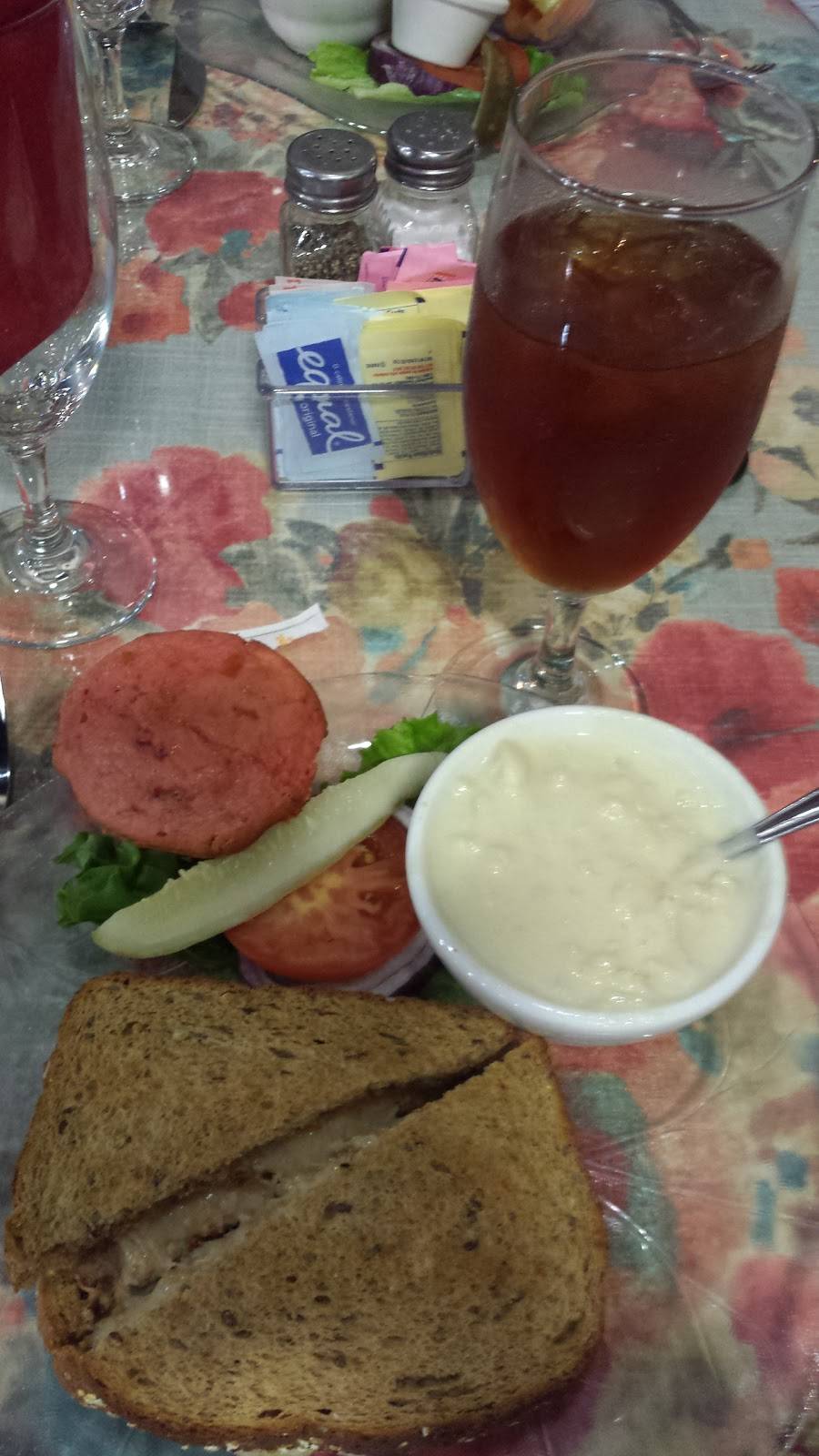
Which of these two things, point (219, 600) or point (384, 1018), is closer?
point (384, 1018)

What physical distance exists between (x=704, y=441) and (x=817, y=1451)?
690 millimetres

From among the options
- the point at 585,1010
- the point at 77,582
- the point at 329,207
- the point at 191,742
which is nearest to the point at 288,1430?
the point at 585,1010

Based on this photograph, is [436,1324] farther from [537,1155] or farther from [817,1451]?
[817,1451]

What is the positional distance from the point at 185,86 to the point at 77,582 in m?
1.12

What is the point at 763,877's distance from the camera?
862mm

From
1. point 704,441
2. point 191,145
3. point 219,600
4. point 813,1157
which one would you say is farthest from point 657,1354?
point 191,145

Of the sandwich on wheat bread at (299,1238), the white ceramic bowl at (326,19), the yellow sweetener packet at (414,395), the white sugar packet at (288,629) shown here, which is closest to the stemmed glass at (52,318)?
the white sugar packet at (288,629)

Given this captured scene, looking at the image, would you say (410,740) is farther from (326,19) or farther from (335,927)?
(326,19)

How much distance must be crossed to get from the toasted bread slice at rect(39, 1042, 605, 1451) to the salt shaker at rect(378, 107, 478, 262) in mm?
1109

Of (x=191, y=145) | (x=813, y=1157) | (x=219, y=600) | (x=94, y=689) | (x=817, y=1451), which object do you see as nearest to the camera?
(x=817, y=1451)

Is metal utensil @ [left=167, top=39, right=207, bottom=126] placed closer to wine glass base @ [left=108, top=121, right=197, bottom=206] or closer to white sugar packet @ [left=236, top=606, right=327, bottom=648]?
wine glass base @ [left=108, top=121, right=197, bottom=206]

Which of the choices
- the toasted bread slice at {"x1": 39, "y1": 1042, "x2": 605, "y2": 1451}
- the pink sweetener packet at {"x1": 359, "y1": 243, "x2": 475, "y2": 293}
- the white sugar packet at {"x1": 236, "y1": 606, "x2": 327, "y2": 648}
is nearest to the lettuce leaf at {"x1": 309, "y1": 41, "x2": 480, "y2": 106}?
the pink sweetener packet at {"x1": 359, "y1": 243, "x2": 475, "y2": 293}

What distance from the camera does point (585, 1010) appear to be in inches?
31.0

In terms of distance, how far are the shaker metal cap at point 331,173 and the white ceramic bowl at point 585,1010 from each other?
0.74 meters
